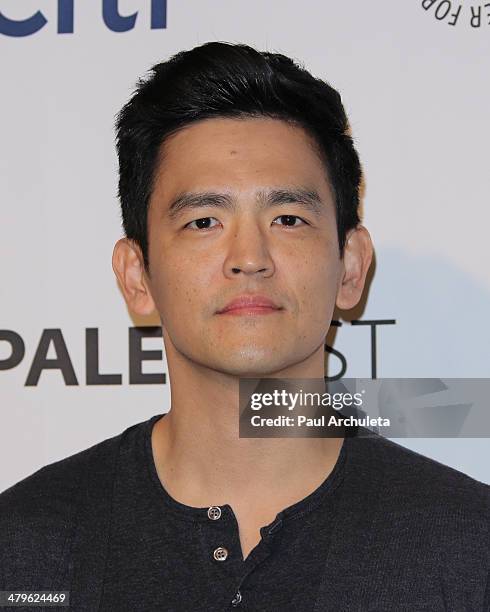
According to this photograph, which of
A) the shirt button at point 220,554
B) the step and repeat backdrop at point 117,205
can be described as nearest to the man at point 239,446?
the shirt button at point 220,554

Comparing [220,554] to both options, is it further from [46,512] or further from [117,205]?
[117,205]

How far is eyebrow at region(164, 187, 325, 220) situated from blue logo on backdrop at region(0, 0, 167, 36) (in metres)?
0.53

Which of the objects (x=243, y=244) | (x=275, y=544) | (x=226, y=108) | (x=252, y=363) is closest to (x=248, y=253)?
(x=243, y=244)

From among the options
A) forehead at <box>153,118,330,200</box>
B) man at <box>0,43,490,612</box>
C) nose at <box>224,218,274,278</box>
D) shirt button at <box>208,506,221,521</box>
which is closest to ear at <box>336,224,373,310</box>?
man at <box>0,43,490,612</box>

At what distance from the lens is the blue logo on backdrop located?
192cm

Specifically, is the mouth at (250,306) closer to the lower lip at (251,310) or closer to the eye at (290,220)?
the lower lip at (251,310)

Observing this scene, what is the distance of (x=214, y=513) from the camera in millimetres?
1479

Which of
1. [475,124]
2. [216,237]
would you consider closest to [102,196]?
[216,237]

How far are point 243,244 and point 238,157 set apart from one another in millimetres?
164

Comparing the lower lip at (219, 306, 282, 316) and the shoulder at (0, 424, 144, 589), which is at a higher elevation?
the lower lip at (219, 306, 282, 316)

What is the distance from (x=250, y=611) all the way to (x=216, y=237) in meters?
0.53

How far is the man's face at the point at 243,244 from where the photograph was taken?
57.3 inches

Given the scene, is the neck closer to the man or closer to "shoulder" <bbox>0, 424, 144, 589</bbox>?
→ the man

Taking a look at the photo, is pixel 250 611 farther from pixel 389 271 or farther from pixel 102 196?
pixel 102 196
